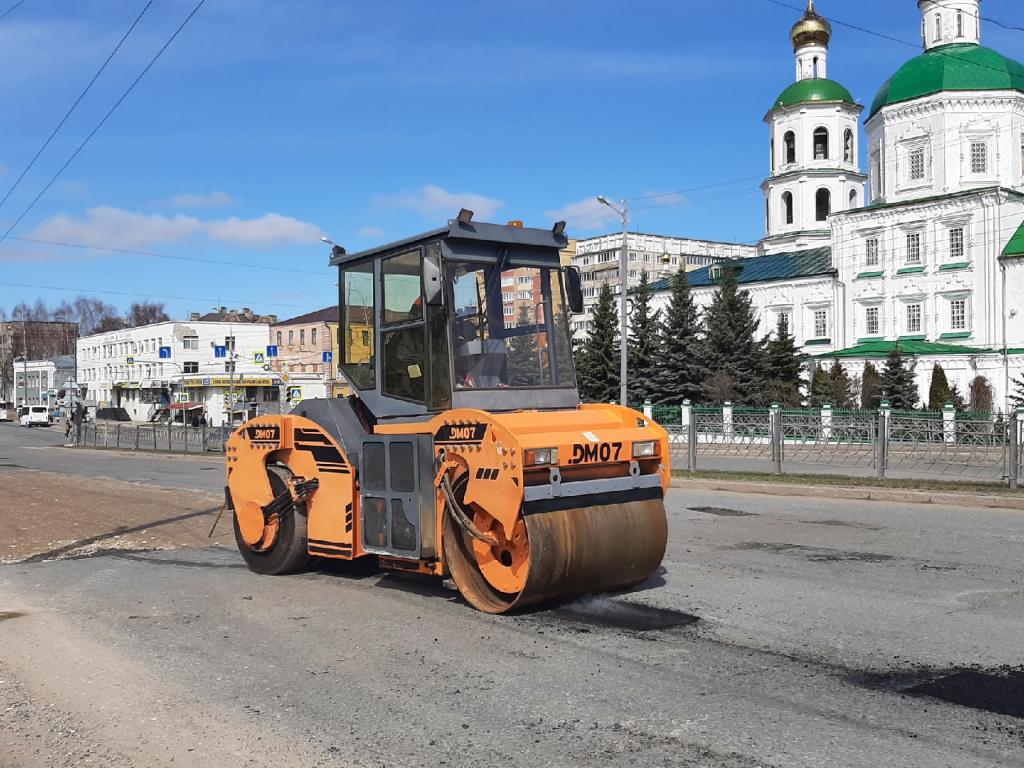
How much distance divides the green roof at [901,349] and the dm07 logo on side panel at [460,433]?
4437 cm

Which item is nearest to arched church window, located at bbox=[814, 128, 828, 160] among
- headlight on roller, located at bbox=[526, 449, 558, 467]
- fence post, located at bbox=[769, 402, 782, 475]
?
fence post, located at bbox=[769, 402, 782, 475]

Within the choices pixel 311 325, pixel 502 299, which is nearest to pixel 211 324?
pixel 311 325

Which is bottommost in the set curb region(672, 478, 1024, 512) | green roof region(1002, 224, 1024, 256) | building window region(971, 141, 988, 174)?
curb region(672, 478, 1024, 512)

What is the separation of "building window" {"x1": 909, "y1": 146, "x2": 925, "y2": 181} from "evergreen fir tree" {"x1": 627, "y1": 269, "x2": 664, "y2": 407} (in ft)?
57.8

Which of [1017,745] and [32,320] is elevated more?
[32,320]

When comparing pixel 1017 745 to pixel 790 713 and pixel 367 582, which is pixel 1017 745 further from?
pixel 367 582

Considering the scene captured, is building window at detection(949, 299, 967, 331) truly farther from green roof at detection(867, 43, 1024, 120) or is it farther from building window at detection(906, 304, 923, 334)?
green roof at detection(867, 43, 1024, 120)

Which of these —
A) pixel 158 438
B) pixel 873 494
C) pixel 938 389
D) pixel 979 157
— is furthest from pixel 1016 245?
pixel 158 438

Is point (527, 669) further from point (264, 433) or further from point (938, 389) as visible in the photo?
point (938, 389)

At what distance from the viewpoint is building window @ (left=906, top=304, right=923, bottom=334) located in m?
53.4

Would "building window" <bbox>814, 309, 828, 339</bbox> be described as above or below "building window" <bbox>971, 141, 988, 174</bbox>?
below

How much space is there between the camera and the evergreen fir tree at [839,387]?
4609cm

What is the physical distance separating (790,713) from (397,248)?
5.21 metres

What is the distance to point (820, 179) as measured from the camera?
64.4 meters
